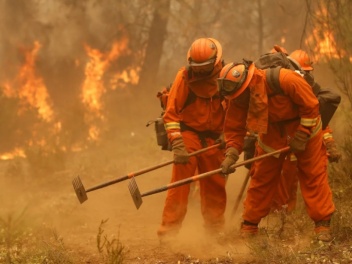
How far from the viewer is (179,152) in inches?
207

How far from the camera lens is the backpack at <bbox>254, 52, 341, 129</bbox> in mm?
4516

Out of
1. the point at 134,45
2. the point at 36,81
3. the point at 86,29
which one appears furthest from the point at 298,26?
the point at 36,81

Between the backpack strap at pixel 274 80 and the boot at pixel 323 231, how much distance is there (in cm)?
123

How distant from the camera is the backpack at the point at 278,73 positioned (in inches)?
178

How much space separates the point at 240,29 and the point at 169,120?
1418 cm

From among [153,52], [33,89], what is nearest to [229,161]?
[33,89]

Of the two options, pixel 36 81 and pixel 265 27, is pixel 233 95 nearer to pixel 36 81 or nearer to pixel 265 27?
pixel 36 81

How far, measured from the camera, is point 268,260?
405 centimetres

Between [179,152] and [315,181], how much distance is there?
4.55 feet

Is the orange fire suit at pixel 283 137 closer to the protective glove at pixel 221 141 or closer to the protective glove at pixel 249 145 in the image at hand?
the protective glove at pixel 221 141

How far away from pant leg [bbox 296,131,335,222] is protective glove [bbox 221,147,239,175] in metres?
0.58

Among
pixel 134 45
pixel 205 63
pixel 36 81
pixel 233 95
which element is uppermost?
pixel 134 45

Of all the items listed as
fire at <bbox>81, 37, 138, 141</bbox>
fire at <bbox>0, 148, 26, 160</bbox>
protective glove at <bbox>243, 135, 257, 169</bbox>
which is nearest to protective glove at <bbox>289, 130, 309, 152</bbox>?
protective glove at <bbox>243, 135, 257, 169</bbox>

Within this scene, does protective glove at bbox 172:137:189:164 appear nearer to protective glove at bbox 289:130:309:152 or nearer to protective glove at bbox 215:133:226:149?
protective glove at bbox 215:133:226:149
